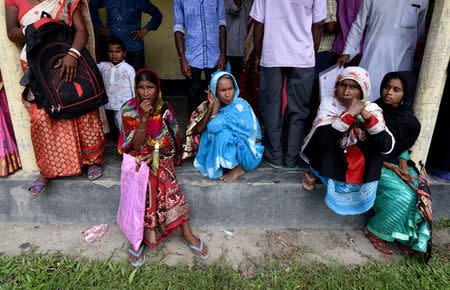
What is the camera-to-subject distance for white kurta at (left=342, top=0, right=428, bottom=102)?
9.91ft

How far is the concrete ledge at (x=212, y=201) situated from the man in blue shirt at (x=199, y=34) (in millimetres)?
1366

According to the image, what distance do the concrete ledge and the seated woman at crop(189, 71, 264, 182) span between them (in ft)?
0.46

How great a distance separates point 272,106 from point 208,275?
1742 millimetres

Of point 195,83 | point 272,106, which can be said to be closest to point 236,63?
point 195,83

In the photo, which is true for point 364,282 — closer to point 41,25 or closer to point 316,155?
point 316,155

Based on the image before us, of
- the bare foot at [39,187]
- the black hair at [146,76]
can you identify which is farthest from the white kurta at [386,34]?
the bare foot at [39,187]

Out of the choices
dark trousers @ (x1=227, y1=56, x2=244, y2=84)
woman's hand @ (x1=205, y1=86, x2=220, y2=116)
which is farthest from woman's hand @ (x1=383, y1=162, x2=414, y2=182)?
dark trousers @ (x1=227, y1=56, x2=244, y2=84)

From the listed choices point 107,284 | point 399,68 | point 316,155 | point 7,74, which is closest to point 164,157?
point 107,284

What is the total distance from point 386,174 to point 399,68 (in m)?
1.36

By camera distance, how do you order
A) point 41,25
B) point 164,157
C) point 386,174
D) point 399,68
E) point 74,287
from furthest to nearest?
point 399,68 < point 164,157 < point 386,174 < point 41,25 < point 74,287

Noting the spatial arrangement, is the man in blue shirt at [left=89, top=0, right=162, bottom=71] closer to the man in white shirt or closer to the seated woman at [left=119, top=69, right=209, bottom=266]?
the seated woman at [left=119, top=69, right=209, bottom=266]

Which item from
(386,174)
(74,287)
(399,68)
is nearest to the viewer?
(74,287)

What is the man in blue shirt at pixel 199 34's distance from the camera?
11.0 feet

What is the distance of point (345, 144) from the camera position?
8.10ft
